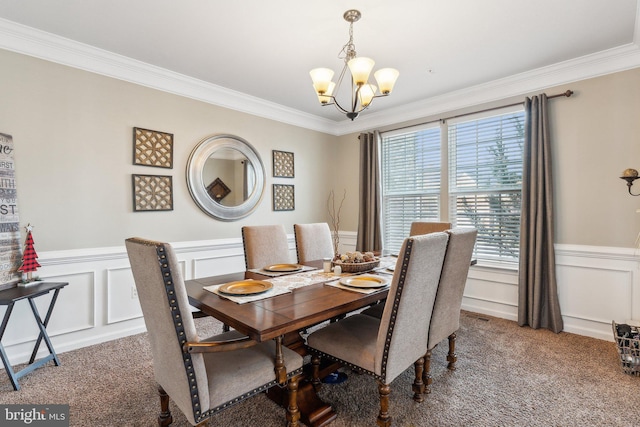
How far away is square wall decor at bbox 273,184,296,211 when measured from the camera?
420 cm

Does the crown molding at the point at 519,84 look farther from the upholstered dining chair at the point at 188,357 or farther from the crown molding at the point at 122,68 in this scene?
the upholstered dining chair at the point at 188,357

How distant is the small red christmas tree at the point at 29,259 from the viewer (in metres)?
2.36

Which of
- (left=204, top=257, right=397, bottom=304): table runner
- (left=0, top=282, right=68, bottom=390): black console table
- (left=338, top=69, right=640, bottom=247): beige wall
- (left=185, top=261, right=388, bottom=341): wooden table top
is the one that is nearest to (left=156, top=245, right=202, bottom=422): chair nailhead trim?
(left=185, top=261, right=388, bottom=341): wooden table top

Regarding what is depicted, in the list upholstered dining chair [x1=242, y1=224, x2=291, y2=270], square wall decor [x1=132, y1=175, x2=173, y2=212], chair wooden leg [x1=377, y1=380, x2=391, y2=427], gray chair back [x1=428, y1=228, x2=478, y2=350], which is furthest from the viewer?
square wall decor [x1=132, y1=175, x2=173, y2=212]

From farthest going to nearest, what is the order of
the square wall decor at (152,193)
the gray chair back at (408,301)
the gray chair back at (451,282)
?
1. the square wall decor at (152,193)
2. the gray chair back at (451,282)
3. the gray chair back at (408,301)

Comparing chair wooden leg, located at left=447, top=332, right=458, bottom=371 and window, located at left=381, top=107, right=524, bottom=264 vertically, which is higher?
window, located at left=381, top=107, right=524, bottom=264

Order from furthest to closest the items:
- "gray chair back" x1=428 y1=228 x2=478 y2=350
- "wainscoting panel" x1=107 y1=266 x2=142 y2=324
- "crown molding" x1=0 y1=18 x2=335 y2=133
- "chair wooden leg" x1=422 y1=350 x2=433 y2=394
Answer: "wainscoting panel" x1=107 y1=266 x2=142 y2=324
"crown molding" x1=0 y1=18 x2=335 y2=133
"chair wooden leg" x1=422 y1=350 x2=433 y2=394
"gray chair back" x1=428 y1=228 x2=478 y2=350

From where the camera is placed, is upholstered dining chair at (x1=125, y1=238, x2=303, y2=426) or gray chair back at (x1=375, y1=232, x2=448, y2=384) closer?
upholstered dining chair at (x1=125, y1=238, x2=303, y2=426)

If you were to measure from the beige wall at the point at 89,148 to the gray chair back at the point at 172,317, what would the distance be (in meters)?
1.79

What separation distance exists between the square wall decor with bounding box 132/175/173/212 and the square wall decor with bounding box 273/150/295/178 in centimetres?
136

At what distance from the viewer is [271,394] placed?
1972 millimetres

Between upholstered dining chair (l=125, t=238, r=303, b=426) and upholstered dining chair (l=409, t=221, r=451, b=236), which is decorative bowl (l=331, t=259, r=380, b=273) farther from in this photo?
upholstered dining chair (l=409, t=221, r=451, b=236)

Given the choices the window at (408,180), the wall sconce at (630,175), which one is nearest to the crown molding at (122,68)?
the window at (408,180)

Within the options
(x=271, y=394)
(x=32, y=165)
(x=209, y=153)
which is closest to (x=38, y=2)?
(x=32, y=165)
